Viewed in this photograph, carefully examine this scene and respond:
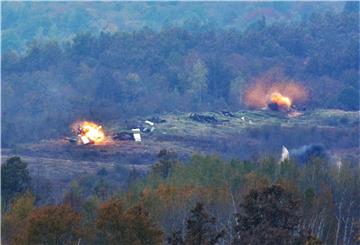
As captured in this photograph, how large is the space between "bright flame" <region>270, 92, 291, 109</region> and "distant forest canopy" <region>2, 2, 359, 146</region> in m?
2.53

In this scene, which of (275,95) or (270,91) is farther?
(270,91)

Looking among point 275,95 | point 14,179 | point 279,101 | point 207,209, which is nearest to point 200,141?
point 279,101

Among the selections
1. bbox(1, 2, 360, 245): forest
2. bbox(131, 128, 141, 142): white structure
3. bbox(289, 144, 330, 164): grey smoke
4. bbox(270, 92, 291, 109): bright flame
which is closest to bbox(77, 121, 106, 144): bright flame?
bbox(1, 2, 360, 245): forest

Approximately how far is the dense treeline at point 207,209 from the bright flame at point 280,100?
1643 inches

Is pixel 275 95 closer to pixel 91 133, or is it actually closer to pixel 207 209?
pixel 91 133

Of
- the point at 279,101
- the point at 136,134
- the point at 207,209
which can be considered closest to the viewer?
the point at 207,209

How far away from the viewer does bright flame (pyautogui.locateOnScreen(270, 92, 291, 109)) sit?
340 feet

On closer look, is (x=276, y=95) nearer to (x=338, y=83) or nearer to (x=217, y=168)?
(x=338, y=83)

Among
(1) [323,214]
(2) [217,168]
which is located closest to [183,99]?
(2) [217,168]

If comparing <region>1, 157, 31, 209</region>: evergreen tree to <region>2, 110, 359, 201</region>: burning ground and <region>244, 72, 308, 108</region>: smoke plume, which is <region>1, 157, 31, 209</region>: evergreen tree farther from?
<region>244, 72, 308, 108</region>: smoke plume

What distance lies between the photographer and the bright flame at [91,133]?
8300 centimetres

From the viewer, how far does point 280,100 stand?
104750 mm

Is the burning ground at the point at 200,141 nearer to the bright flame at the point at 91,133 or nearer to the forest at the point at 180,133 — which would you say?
the forest at the point at 180,133

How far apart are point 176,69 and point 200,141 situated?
115ft
